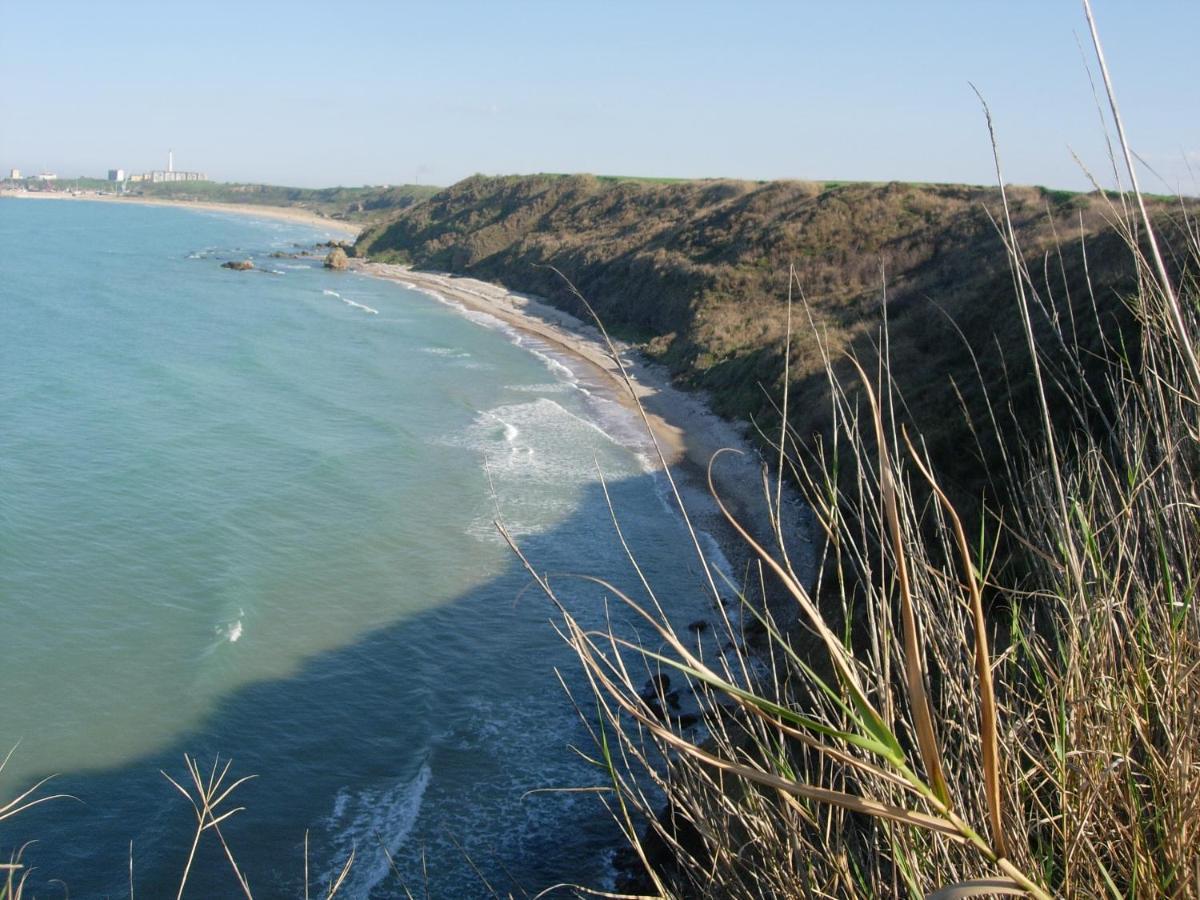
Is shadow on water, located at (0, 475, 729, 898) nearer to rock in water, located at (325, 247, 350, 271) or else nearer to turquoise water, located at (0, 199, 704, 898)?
turquoise water, located at (0, 199, 704, 898)

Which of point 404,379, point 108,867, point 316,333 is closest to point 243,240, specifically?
point 316,333

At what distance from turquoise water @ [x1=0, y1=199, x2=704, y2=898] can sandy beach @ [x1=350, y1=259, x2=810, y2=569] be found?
1399mm

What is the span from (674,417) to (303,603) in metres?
18.0

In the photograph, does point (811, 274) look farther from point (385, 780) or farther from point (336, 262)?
point (336, 262)

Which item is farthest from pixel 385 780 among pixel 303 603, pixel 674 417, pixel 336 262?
pixel 336 262

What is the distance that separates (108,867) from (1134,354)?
51.3ft

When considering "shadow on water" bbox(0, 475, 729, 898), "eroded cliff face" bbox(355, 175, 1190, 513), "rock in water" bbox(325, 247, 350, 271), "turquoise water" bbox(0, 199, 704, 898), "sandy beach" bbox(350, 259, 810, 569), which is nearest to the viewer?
"shadow on water" bbox(0, 475, 729, 898)

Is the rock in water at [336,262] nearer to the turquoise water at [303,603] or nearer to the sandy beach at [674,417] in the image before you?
the sandy beach at [674,417]

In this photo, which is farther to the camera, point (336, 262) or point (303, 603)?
point (336, 262)

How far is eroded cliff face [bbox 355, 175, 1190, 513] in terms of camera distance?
886 inches

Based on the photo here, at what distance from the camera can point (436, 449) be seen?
32.3m

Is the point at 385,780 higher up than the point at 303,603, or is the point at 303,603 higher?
the point at 303,603

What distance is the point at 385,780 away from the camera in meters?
14.9

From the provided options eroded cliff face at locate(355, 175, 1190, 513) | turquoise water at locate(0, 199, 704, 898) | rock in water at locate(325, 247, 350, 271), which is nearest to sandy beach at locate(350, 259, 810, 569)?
eroded cliff face at locate(355, 175, 1190, 513)
